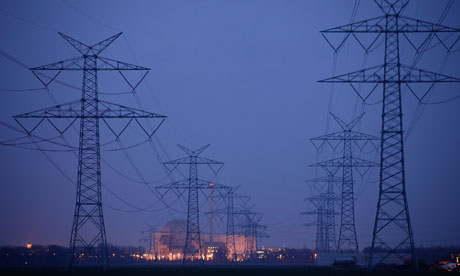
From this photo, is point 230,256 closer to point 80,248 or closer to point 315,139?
point 315,139

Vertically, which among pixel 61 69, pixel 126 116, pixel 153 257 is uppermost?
pixel 61 69

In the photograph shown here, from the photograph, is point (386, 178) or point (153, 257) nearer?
point (386, 178)

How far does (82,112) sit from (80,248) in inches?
441

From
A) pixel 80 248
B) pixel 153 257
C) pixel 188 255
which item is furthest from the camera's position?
pixel 153 257

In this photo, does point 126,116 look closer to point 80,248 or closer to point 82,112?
point 82,112

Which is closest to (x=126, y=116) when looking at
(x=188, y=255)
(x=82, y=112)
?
(x=82, y=112)

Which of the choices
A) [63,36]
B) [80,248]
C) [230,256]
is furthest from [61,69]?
[230,256]

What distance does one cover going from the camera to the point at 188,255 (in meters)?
174

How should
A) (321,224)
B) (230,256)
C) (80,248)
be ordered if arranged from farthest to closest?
1. (230,256)
2. (321,224)
3. (80,248)

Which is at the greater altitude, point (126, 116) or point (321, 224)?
point (126, 116)

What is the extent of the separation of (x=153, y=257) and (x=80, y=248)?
496 feet

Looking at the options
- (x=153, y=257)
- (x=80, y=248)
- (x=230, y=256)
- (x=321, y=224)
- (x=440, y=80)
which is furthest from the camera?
(x=153, y=257)

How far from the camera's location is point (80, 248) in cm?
4934

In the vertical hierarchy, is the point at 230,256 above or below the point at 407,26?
below
